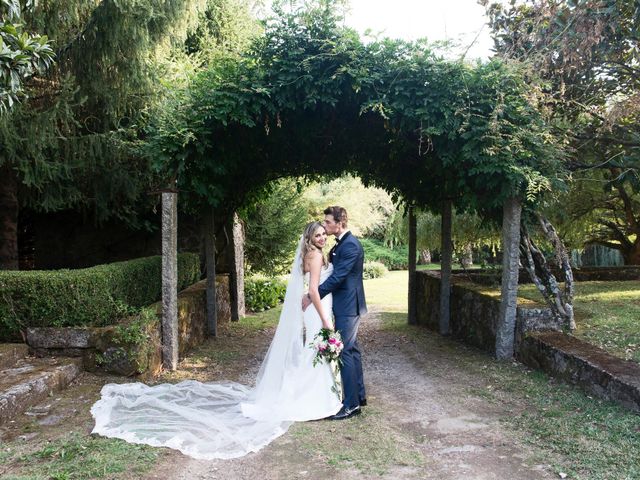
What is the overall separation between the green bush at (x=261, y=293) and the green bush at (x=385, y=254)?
45.0ft

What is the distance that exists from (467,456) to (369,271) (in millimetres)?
22612

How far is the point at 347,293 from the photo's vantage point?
558 cm

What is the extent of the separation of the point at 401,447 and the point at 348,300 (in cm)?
155

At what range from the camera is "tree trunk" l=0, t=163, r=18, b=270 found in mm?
8617

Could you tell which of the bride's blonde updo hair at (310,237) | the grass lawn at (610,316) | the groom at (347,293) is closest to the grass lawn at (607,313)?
the grass lawn at (610,316)

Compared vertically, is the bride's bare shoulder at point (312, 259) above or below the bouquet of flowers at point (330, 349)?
above

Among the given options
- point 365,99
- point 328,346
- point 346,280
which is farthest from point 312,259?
point 365,99

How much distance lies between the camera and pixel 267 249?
16.5 m

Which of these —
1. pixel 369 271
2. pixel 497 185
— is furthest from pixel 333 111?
pixel 369 271

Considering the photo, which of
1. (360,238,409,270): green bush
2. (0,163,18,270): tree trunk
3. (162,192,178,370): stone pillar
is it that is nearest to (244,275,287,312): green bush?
(0,163,18,270): tree trunk

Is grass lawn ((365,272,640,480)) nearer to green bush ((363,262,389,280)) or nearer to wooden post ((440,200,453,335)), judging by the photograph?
wooden post ((440,200,453,335))

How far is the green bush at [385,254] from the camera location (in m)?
30.5

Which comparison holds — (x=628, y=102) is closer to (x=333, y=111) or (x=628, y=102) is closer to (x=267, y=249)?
(x=333, y=111)

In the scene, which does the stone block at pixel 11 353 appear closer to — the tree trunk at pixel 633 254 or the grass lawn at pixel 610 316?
the grass lawn at pixel 610 316
